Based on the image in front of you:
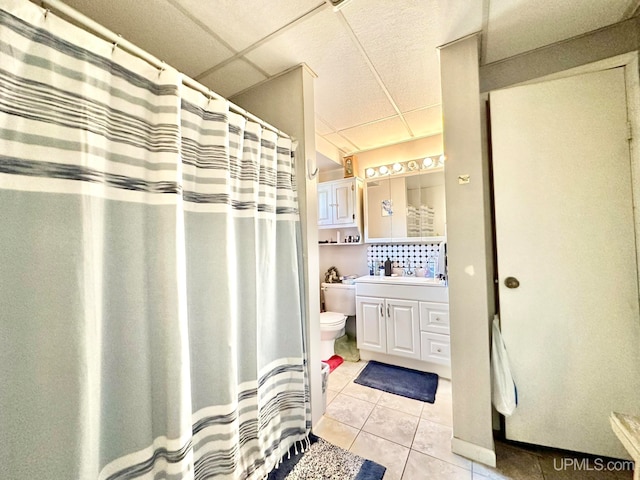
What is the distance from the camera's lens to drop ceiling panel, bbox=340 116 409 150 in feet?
7.47

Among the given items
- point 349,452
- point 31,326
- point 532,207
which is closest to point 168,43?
point 31,326

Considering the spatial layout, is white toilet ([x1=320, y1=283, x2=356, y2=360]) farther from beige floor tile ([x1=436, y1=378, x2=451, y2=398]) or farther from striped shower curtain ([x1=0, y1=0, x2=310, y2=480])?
striped shower curtain ([x1=0, y1=0, x2=310, y2=480])

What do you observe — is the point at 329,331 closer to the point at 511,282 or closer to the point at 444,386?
the point at 444,386

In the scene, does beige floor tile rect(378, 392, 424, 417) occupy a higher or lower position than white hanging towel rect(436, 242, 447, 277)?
lower

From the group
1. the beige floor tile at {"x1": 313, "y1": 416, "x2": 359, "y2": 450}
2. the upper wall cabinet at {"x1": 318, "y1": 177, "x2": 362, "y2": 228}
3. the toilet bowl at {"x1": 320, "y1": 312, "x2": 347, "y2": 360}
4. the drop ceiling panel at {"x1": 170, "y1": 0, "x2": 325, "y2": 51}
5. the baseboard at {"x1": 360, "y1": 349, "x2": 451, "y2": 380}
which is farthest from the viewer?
the upper wall cabinet at {"x1": 318, "y1": 177, "x2": 362, "y2": 228}

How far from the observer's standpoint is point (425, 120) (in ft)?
7.22

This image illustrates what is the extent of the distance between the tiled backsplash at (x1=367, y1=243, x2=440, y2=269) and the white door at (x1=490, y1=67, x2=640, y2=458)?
1221mm

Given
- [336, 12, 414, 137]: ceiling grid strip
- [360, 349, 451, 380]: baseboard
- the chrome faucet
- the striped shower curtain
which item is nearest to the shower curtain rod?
the striped shower curtain

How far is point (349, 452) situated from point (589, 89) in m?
2.25

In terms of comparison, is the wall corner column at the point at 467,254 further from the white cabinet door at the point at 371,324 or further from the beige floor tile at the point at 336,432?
the white cabinet door at the point at 371,324

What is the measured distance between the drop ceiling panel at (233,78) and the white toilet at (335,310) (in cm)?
205

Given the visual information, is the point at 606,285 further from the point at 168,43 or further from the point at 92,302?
the point at 168,43

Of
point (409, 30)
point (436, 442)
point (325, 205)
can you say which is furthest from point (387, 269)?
point (409, 30)

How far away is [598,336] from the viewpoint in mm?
1170
